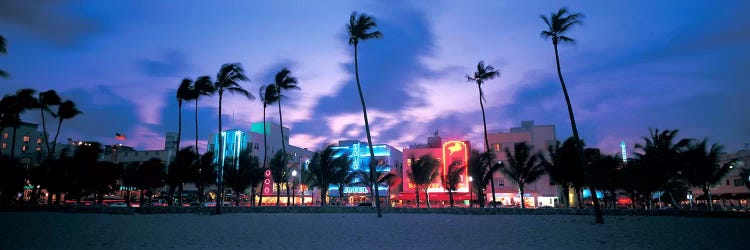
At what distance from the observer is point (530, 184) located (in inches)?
2435

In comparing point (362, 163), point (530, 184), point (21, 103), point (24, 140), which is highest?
point (24, 140)

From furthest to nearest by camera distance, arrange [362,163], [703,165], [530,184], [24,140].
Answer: [24,140], [362,163], [530,184], [703,165]

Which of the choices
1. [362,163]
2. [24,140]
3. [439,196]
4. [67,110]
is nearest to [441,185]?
[439,196]

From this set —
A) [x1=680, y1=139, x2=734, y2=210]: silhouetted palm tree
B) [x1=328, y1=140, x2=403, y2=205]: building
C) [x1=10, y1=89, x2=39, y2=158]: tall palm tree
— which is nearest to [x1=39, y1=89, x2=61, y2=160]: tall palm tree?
[x1=10, y1=89, x2=39, y2=158]: tall palm tree

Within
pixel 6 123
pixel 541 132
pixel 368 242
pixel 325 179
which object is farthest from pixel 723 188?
pixel 6 123

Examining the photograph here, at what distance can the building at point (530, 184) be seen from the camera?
61.9 m

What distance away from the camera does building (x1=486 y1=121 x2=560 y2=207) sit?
6188 centimetres

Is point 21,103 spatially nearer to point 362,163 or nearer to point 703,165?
point 362,163

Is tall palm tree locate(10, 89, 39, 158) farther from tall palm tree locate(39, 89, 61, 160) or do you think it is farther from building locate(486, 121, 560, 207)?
building locate(486, 121, 560, 207)

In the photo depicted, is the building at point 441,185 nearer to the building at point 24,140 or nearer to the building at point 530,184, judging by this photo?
the building at point 530,184

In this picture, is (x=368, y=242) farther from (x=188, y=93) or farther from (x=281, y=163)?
(x=281, y=163)

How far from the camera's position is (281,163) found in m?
50.5

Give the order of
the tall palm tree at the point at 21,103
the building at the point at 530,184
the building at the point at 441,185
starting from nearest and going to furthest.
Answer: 1. the tall palm tree at the point at 21,103
2. the building at the point at 530,184
3. the building at the point at 441,185

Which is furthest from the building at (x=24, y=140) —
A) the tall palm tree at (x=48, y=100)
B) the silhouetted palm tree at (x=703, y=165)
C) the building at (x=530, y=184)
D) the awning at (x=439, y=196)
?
the silhouetted palm tree at (x=703, y=165)
